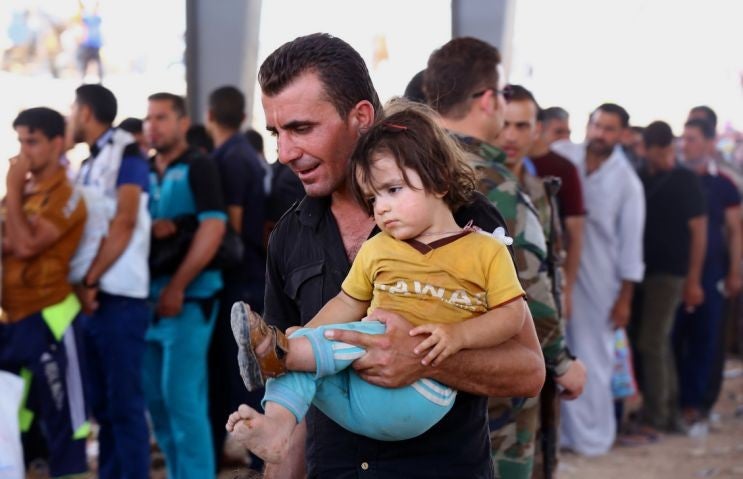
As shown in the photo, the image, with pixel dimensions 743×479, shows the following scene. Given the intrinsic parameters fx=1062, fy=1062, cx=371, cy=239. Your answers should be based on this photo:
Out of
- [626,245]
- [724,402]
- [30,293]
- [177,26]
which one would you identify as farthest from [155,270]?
[724,402]

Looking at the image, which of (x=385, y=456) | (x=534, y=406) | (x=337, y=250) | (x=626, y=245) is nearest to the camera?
(x=385, y=456)

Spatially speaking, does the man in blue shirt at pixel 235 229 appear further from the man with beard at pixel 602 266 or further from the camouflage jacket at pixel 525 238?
the camouflage jacket at pixel 525 238

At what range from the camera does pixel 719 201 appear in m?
9.08

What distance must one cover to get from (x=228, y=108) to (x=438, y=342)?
4.60 meters

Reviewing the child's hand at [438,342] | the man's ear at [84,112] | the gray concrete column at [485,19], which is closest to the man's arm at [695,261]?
the gray concrete column at [485,19]

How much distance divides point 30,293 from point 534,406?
2583 millimetres

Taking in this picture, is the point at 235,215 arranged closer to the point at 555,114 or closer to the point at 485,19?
the point at 555,114

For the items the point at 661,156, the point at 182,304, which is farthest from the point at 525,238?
the point at 661,156

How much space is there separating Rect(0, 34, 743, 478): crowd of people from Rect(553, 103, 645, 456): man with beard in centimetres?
2

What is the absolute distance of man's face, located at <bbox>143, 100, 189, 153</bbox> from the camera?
591 cm

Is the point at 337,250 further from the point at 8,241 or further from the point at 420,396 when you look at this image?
the point at 8,241

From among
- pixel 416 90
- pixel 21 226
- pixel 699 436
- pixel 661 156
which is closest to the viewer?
pixel 416 90

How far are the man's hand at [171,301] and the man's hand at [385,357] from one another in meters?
3.65

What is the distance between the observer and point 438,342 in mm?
2145
